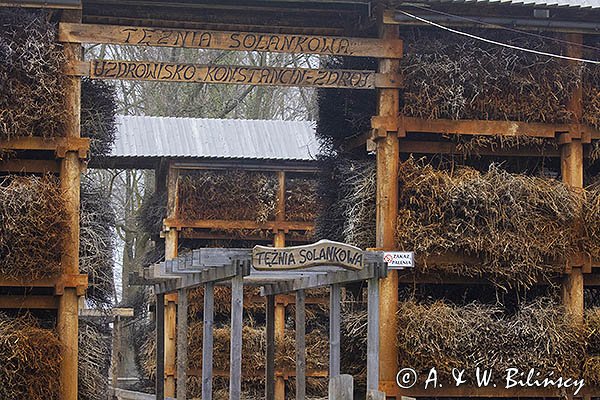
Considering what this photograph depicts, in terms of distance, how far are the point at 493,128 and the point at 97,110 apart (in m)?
5.02

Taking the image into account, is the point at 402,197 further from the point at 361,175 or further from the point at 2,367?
the point at 2,367

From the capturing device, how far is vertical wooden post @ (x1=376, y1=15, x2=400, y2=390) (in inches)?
554

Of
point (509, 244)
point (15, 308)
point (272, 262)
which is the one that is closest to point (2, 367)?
point (15, 308)

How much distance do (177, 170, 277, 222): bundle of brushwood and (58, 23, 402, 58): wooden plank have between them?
7.33 m

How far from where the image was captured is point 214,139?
22.2 meters

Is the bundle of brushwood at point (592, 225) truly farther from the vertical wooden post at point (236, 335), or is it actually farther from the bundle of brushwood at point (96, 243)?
the bundle of brushwood at point (96, 243)

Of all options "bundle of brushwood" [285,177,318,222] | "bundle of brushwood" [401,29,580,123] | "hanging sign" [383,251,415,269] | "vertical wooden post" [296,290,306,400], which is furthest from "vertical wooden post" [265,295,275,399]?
"bundle of brushwood" [285,177,318,222]

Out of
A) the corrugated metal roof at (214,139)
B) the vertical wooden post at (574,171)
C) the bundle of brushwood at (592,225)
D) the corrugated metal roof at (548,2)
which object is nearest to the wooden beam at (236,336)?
A: the corrugated metal roof at (548,2)

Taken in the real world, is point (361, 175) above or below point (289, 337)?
above

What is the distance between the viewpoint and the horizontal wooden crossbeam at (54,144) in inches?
532

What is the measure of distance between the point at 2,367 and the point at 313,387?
9.42 m

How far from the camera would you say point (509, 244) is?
1422 centimetres

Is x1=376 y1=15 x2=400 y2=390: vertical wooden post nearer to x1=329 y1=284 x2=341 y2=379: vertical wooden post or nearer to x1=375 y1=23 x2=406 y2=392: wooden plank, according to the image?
x1=375 y1=23 x2=406 y2=392: wooden plank

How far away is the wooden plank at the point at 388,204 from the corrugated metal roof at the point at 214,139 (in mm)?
6613
